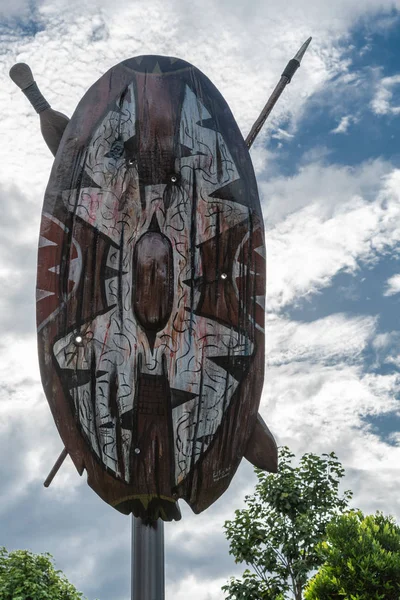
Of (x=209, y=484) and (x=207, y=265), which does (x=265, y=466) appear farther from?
(x=207, y=265)

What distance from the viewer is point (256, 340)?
4594 mm

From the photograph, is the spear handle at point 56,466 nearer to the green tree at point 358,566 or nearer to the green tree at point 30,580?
the green tree at point 358,566

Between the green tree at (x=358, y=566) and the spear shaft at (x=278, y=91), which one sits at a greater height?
the spear shaft at (x=278, y=91)

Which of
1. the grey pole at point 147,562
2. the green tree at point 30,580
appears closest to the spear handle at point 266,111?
the grey pole at point 147,562

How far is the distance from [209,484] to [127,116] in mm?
2315

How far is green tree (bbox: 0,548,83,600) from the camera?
10234mm

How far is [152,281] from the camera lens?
4.30m

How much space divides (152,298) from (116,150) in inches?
39.2

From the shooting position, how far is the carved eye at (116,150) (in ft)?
15.0

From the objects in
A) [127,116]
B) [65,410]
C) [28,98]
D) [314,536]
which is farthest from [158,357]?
[314,536]

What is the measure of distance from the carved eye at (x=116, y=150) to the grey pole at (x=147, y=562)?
2.19m

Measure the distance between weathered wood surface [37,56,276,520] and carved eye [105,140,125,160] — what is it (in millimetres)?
10

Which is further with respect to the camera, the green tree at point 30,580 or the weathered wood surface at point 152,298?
the green tree at point 30,580

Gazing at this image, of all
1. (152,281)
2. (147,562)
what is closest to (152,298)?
(152,281)
